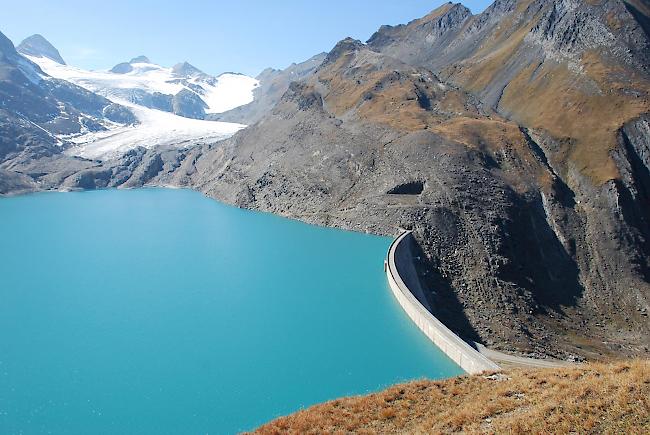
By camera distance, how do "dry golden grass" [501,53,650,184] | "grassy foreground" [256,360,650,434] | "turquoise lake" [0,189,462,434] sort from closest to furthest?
"grassy foreground" [256,360,650,434] < "turquoise lake" [0,189,462,434] < "dry golden grass" [501,53,650,184]

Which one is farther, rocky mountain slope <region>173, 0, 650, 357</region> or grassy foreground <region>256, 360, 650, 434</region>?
rocky mountain slope <region>173, 0, 650, 357</region>

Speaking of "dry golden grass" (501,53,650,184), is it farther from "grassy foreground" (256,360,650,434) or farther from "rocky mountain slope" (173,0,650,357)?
"grassy foreground" (256,360,650,434)

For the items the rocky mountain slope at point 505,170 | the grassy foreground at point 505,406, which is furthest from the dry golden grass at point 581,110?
the grassy foreground at point 505,406

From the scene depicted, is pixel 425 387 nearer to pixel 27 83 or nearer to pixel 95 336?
pixel 95 336

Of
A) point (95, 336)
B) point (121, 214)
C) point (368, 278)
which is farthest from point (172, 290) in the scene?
point (121, 214)

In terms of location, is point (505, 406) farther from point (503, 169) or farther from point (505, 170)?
point (503, 169)

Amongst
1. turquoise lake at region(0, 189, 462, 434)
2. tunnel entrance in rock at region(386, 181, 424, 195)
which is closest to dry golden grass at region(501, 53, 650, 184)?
tunnel entrance in rock at region(386, 181, 424, 195)

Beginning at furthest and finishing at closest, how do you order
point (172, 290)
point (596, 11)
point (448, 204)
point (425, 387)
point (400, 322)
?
point (596, 11) → point (448, 204) → point (172, 290) → point (400, 322) → point (425, 387)
